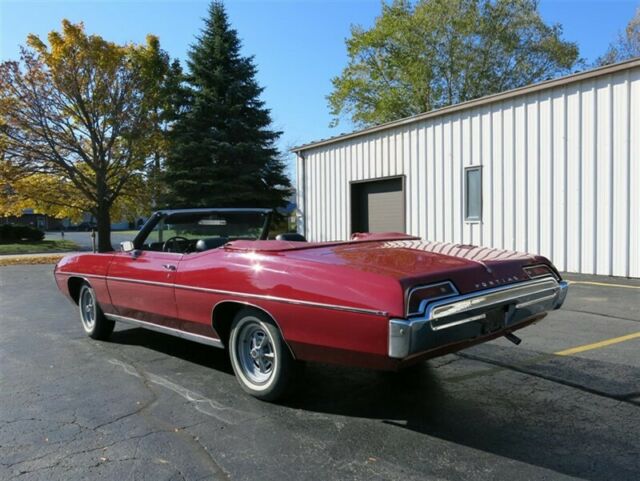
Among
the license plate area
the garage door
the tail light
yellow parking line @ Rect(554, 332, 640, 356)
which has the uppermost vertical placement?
the garage door

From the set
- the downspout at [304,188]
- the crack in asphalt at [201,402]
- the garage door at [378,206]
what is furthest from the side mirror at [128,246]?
the downspout at [304,188]

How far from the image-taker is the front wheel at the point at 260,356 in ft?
11.9

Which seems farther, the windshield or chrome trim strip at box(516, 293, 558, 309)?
the windshield

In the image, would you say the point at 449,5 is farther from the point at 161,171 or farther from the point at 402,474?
the point at 402,474

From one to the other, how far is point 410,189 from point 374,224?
185 centimetres

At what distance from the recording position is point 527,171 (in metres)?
10.4

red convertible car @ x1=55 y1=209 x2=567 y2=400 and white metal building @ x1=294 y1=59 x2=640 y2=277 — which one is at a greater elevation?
white metal building @ x1=294 y1=59 x2=640 y2=277

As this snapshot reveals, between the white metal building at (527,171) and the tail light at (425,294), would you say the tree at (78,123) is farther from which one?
the tail light at (425,294)

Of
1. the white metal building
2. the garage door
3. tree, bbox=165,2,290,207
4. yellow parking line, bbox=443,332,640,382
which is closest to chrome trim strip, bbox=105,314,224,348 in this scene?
yellow parking line, bbox=443,332,640,382

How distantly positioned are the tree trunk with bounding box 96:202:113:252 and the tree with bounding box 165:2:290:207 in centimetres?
251

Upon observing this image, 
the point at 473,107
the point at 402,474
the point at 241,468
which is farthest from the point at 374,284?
the point at 473,107

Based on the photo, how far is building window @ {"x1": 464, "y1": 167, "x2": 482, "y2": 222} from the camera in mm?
11359

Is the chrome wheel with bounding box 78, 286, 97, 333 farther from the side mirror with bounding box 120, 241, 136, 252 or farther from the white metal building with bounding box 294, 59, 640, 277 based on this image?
the white metal building with bounding box 294, 59, 640, 277

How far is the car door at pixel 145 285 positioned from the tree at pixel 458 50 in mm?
28790
